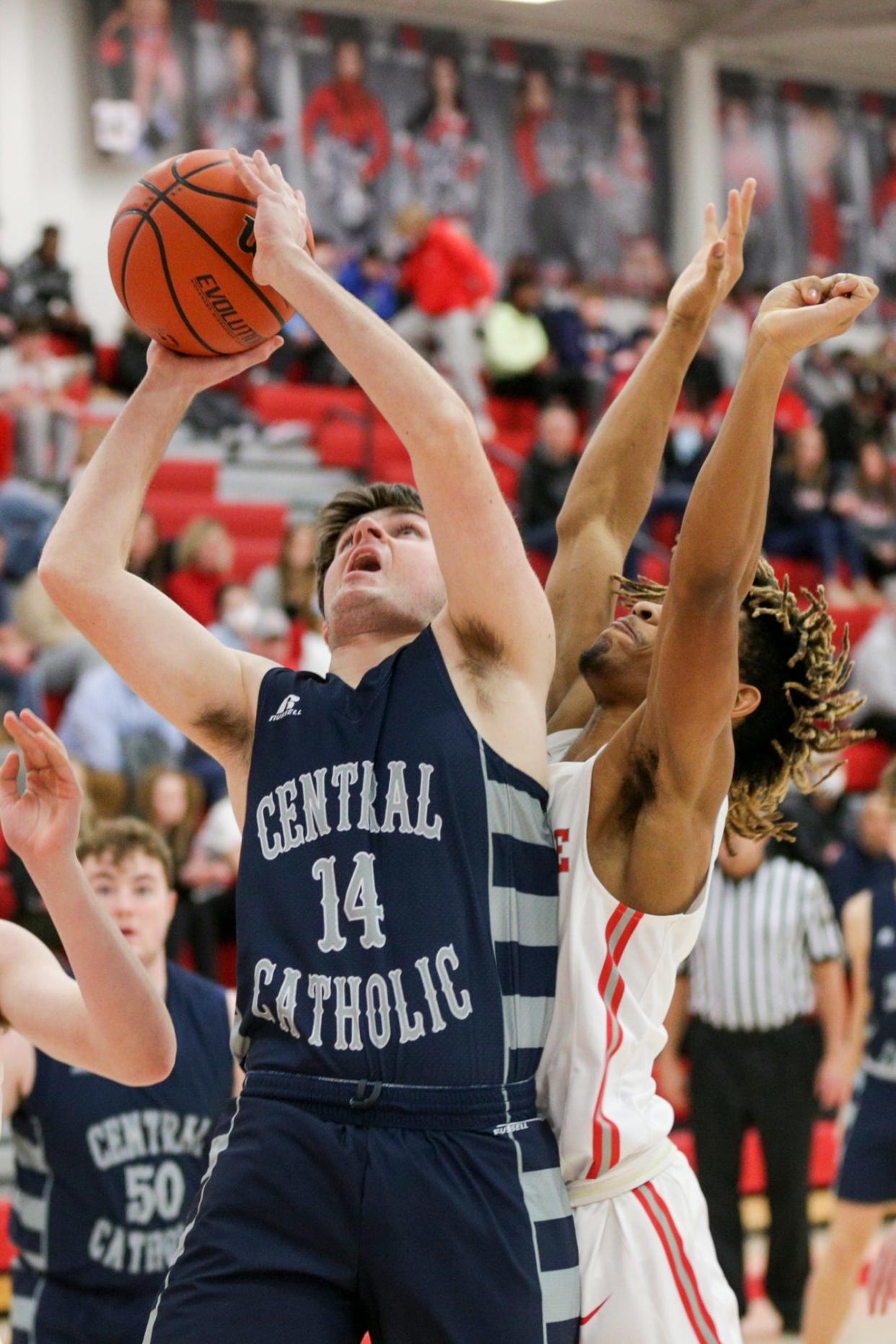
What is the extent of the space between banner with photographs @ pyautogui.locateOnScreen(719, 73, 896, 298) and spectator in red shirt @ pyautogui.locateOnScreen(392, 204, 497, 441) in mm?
4956

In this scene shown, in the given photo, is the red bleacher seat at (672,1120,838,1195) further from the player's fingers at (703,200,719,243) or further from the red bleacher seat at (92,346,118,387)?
the red bleacher seat at (92,346,118,387)

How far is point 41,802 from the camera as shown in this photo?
9.14ft

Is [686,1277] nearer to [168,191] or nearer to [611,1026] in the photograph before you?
[611,1026]

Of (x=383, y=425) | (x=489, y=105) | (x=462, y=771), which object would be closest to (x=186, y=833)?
(x=462, y=771)

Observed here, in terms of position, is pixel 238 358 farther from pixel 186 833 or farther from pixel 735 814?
pixel 186 833

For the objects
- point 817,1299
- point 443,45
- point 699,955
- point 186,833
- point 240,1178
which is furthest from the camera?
point 443,45

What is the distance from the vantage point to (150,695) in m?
2.73

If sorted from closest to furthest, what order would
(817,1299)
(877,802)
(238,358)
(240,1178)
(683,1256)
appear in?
(240,1178), (683,1256), (238,358), (817,1299), (877,802)

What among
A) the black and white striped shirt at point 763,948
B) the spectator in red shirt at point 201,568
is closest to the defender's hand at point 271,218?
the black and white striped shirt at point 763,948

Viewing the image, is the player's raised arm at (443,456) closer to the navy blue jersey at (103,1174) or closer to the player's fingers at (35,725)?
the player's fingers at (35,725)

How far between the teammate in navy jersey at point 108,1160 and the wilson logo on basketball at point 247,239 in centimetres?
155

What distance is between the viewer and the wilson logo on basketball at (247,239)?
2.89m

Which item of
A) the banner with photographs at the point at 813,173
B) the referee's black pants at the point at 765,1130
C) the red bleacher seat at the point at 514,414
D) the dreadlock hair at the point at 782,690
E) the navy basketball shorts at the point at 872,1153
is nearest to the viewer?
the dreadlock hair at the point at 782,690

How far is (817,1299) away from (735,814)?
3.45 metres
